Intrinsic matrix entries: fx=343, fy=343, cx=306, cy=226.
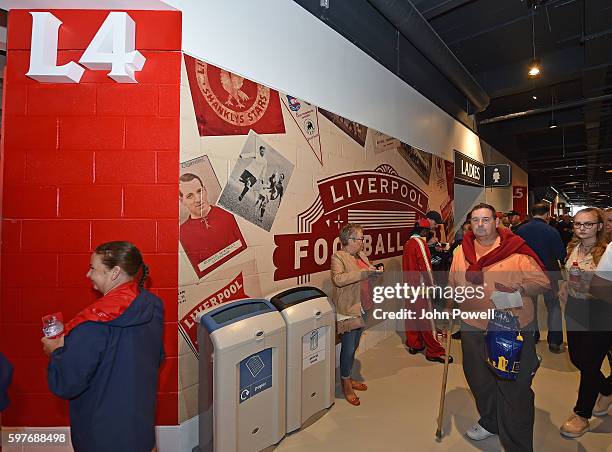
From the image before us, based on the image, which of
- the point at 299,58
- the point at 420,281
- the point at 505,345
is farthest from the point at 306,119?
the point at 505,345

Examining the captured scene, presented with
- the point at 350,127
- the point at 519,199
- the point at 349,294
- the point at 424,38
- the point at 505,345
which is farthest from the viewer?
the point at 519,199

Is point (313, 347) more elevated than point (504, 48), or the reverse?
point (504, 48)

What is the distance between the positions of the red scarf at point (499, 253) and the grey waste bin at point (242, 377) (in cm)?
129

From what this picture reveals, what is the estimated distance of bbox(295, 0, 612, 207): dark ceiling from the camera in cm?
426

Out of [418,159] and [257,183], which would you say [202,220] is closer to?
[257,183]

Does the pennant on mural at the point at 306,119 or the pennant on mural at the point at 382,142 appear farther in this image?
the pennant on mural at the point at 382,142

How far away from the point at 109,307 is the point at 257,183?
1.54 metres

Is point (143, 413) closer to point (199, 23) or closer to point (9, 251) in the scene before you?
point (9, 251)

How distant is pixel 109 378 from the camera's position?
138 cm

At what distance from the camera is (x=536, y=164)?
14.8 metres

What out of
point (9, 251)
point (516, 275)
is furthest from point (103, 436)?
point (516, 275)

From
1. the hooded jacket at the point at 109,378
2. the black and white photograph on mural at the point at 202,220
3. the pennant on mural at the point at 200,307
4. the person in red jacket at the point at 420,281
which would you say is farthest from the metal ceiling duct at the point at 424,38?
the hooded jacket at the point at 109,378

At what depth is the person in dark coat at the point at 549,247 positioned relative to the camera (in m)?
3.80

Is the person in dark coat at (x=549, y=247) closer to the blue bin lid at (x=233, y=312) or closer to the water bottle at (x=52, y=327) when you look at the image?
the blue bin lid at (x=233, y=312)
